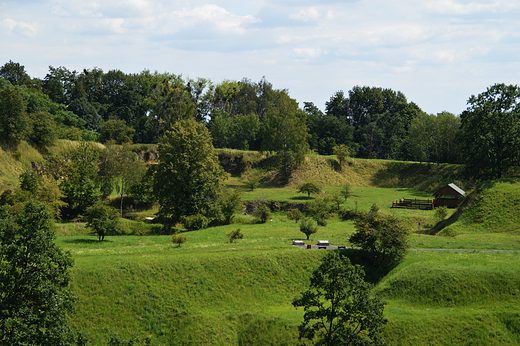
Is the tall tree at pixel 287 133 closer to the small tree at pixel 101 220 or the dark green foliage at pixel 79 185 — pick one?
the dark green foliage at pixel 79 185

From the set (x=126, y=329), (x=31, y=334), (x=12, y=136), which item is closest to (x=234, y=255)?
(x=126, y=329)

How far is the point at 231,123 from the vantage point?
11012cm

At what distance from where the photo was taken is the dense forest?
297ft

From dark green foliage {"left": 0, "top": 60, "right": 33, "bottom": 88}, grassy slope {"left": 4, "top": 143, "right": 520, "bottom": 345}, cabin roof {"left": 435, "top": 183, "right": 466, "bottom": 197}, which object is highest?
dark green foliage {"left": 0, "top": 60, "right": 33, "bottom": 88}

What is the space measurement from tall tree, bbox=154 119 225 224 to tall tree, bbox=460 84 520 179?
45293mm

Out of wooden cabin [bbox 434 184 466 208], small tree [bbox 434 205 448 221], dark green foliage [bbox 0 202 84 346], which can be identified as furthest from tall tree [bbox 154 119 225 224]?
wooden cabin [bbox 434 184 466 208]

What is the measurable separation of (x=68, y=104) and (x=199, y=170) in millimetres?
68654

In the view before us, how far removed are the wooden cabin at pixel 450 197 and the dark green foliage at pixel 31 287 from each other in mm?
62707

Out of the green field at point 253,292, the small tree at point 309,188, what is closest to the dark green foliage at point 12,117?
the green field at point 253,292

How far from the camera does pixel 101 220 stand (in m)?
44.1

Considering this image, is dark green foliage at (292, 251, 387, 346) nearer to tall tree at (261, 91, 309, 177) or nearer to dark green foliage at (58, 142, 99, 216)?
dark green foliage at (58, 142, 99, 216)

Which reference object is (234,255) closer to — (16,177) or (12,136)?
(16,177)

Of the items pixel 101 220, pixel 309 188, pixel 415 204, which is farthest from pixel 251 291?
pixel 415 204

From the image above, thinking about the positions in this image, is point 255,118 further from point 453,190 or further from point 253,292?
point 253,292
